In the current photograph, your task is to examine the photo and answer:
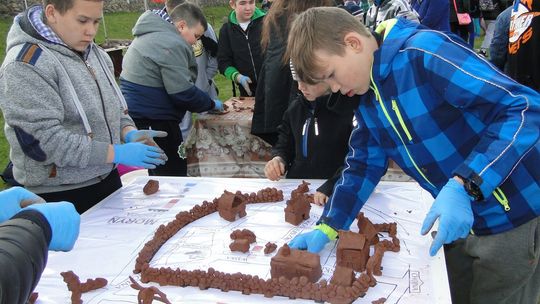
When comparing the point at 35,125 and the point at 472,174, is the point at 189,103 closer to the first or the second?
the point at 35,125

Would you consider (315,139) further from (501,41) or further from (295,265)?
(501,41)

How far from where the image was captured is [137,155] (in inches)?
89.7

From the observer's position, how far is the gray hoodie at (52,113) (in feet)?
Answer: 6.55

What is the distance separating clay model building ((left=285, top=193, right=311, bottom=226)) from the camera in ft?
6.39

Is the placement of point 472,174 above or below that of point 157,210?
above

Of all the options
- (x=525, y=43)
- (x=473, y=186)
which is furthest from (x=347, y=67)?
(x=525, y=43)

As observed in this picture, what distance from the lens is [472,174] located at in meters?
1.44

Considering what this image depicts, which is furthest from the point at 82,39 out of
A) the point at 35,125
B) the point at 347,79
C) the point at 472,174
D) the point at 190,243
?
the point at 472,174

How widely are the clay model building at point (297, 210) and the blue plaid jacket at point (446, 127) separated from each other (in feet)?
0.39

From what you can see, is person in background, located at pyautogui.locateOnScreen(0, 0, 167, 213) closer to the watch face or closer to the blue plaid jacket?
the blue plaid jacket

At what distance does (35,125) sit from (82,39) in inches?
17.4

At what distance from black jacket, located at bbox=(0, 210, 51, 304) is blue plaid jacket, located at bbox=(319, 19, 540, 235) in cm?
100

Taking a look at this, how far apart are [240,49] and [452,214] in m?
3.31

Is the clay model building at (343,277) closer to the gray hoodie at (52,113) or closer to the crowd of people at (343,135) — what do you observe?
the crowd of people at (343,135)
